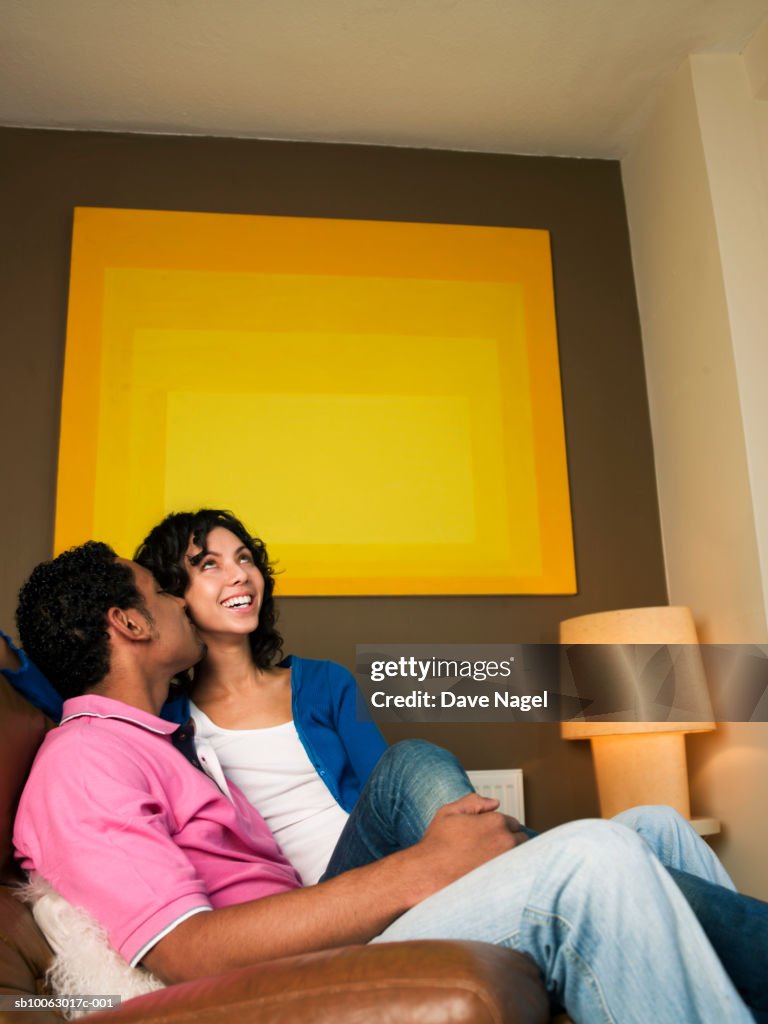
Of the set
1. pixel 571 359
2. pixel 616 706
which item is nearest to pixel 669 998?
pixel 616 706

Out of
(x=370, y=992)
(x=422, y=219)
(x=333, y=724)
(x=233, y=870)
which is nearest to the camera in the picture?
(x=370, y=992)

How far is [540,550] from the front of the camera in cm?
317

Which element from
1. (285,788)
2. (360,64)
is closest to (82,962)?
(285,788)

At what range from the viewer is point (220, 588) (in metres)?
2.16

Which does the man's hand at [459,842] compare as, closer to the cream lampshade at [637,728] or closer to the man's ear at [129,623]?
the man's ear at [129,623]

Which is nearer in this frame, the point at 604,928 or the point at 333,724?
the point at 604,928

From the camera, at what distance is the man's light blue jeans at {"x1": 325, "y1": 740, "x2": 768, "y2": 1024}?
3.14ft

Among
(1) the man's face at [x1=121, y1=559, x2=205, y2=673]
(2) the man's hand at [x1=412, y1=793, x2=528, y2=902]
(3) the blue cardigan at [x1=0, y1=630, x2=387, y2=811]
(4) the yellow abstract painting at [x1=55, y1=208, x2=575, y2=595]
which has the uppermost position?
(4) the yellow abstract painting at [x1=55, y1=208, x2=575, y2=595]

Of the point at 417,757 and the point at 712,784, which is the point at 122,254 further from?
the point at 712,784

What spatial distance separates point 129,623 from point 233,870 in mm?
479

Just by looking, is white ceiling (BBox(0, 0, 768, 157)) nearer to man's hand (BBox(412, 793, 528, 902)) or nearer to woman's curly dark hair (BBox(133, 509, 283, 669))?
woman's curly dark hair (BBox(133, 509, 283, 669))

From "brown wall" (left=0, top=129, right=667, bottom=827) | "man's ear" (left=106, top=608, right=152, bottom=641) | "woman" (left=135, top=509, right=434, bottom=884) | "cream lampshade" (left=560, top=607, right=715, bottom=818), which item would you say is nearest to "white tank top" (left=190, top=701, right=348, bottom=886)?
"woman" (left=135, top=509, right=434, bottom=884)

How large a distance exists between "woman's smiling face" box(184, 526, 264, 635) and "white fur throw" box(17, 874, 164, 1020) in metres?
0.91

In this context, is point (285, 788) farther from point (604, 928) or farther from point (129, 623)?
point (604, 928)
